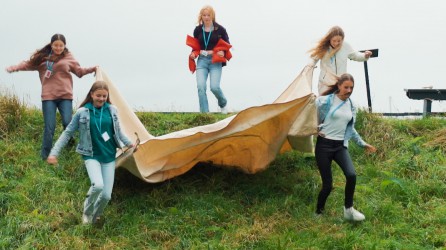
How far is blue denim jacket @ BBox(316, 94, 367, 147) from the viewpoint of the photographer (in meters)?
6.05

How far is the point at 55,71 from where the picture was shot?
24.7ft

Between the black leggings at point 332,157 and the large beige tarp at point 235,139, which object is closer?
the black leggings at point 332,157

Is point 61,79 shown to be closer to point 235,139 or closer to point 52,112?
point 52,112

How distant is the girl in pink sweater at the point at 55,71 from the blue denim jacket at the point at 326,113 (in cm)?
280

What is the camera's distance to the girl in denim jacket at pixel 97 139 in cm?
571

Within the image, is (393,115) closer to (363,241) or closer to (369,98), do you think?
Answer: (369,98)

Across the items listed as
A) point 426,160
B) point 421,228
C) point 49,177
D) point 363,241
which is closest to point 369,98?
point 426,160

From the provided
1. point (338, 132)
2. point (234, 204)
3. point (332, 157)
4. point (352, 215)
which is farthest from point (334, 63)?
point (234, 204)

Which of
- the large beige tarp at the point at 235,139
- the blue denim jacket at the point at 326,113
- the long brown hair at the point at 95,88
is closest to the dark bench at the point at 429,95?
the large beige tarp at the point at 235,139

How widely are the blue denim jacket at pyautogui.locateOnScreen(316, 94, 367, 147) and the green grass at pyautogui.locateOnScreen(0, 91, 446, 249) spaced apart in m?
0.83

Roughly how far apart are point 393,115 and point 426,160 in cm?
224

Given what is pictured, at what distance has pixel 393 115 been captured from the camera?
10039 millimetres

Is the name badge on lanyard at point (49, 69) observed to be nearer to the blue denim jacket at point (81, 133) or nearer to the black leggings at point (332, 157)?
the blue denim jacket at point (81, 133)

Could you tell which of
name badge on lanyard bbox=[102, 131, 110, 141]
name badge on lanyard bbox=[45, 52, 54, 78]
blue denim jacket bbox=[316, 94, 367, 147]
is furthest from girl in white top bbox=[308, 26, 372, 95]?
name badge on lanyard bbox=[45, 52, 54, 78]
